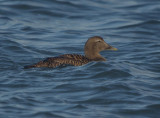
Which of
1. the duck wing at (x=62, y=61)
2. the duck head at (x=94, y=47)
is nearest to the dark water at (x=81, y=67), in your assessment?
the duck wing at (x=62, y=61)

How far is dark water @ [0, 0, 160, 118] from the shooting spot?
845 centimetres

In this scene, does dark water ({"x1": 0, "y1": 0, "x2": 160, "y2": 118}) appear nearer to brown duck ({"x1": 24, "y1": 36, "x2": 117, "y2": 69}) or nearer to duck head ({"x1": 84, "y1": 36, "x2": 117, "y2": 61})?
brown duck ({"x1": 24, "y1": 36, "x2": 117, "y2": 69})

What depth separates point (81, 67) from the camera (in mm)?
10914

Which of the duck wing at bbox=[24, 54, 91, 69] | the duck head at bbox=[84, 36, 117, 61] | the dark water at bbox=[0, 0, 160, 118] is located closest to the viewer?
the dark water at bbox=[0, 0, 160, 118]

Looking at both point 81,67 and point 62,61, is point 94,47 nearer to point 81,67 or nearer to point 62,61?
point 81,67

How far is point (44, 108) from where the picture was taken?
8.27 meters

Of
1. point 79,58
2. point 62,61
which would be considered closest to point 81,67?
point 79,58

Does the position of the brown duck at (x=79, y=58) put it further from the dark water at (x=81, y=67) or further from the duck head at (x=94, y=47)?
the dark water at (x=81, y=67)

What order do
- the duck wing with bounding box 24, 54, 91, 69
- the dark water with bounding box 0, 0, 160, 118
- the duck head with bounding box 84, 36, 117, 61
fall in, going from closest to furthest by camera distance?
the dark water with bounding box 0, 0, 160, 118 < the duck wing with bounding box 24, 54, 91, 69 < the duck head with bounding box 84, 36, 117, 61

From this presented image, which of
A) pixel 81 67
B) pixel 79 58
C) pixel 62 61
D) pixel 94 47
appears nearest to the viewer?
pixel 62 61

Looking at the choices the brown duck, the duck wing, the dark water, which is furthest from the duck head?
the duck wing

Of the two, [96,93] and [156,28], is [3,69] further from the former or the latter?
[156,28]

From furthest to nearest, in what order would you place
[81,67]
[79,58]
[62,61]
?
[79,58], [81,67], [62,61]

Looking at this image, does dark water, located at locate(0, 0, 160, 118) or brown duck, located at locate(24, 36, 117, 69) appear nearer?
dark water, located at locate(0, 0, 160, 118)
